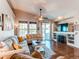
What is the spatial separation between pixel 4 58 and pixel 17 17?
29.0ft

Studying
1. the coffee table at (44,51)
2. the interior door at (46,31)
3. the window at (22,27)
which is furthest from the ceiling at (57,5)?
the interior door at (46,31)

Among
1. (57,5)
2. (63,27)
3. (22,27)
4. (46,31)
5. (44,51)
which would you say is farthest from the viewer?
(46,31)

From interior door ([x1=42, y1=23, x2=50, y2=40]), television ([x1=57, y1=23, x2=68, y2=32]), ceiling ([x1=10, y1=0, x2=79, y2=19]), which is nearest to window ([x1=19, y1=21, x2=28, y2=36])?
interior door ([x1=42, y1=23, x2=50, y2=40])

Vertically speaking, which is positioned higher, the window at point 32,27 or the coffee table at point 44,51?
the window at point 32,27

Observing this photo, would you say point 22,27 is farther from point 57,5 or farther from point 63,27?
point 57,5

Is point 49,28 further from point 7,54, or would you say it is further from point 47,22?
point 7,54

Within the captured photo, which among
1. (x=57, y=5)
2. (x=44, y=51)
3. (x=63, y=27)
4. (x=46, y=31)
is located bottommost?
(x=44, y=51)

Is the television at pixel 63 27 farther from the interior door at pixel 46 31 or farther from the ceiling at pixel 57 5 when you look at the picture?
the ceiling at pixel 57 5

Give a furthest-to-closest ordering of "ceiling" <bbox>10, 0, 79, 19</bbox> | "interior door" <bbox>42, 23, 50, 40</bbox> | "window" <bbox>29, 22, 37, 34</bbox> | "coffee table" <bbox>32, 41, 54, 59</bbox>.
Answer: "interior door" <bbox>42, 23, 50, 40</bbox>, "window" <bbox>29, 22, 37, 34</bbox>, "ceiling" <bbox>10, 0, 79, 19</bbox>, "coffee table" <bbox>32, 41, 54, 59</bbox>

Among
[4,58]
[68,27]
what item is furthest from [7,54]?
[68,27]

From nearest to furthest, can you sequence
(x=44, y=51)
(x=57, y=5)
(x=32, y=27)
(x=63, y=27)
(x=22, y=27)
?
(x=44, y=51)
(x=57, y=5)
(x=63, y=27)
(x=22, y=27)
(x=32, y=27)

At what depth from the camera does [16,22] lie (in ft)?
34.8

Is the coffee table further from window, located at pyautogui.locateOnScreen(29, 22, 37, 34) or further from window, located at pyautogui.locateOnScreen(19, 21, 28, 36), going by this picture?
window, located at pyautogui.locateOnScreen(29, 22, 37, 34)

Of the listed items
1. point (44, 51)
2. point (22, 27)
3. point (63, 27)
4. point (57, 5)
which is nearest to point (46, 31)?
point (63, 27)
